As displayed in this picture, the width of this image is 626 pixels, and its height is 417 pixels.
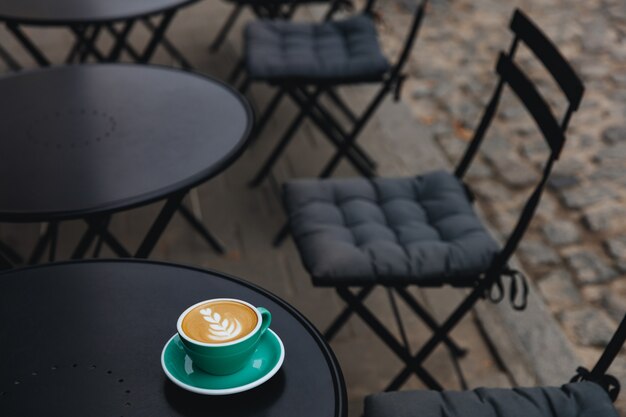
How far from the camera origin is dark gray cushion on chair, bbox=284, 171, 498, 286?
236cm

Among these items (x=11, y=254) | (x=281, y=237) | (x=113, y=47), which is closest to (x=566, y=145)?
(x=281, y=237)

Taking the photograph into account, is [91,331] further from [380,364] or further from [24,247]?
[24,247]

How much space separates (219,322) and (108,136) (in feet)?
3.29

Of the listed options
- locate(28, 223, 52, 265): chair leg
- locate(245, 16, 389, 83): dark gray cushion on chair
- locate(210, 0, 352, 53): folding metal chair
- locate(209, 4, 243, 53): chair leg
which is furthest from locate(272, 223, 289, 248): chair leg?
locate(209, 4, 243, 53): chair leg

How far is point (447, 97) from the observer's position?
461 cm

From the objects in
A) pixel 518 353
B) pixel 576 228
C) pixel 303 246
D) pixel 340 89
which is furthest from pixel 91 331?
pixel 340 89

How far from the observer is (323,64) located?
11.7 ft

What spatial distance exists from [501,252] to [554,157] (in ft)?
1.14

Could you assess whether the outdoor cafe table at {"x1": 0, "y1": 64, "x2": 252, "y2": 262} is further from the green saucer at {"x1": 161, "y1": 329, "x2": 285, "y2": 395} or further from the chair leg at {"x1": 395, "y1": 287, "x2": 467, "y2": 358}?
the chair leg at {"x1": 395, "y1": 287, "x2": 467, "y2": 358}

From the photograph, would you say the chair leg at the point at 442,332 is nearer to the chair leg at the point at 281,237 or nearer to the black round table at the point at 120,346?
the black round table at the point at 120,346

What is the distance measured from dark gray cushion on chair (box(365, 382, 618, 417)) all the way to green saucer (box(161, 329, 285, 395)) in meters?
0.38

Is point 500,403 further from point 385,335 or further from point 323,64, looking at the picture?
point 323,64

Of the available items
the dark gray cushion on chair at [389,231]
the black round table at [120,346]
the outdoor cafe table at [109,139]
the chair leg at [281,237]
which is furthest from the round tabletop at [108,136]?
the chair leg at [281,237]

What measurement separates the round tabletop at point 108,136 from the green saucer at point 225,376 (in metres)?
0.57
